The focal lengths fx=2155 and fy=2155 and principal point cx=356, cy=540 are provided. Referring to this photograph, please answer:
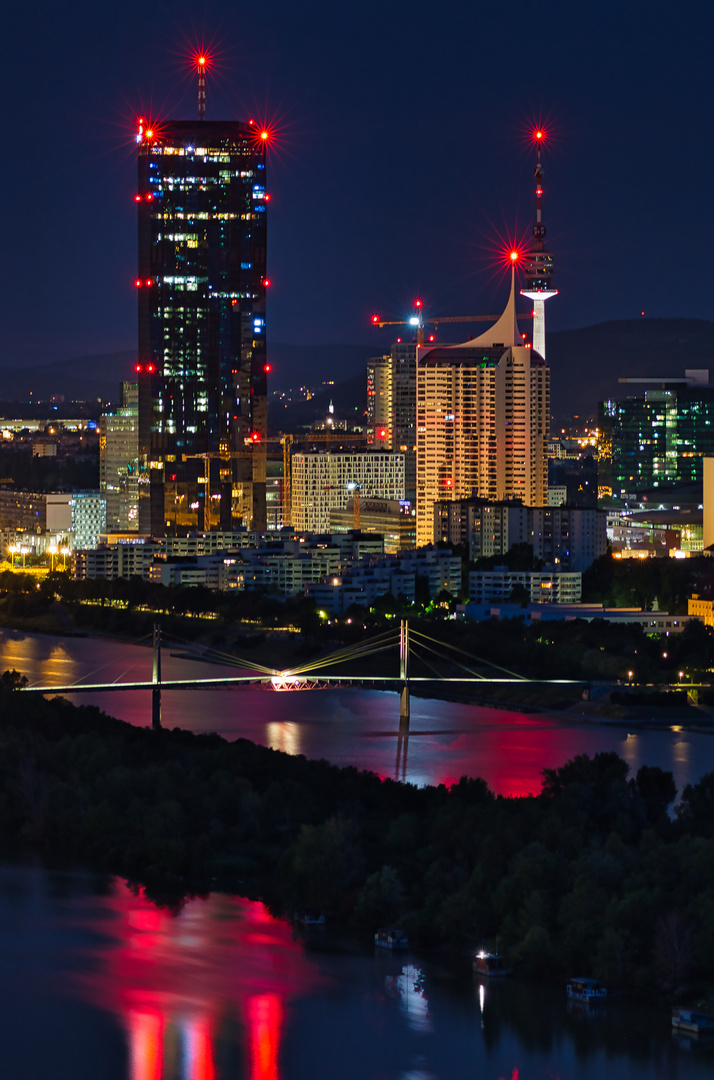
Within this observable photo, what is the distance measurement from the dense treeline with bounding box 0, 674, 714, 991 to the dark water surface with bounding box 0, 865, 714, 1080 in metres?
0.22

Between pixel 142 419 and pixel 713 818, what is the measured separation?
1889 cm

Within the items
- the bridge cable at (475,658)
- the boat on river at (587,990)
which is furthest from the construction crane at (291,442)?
the boat on river at (587,990)

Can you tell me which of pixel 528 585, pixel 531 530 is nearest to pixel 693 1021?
pixel 528 585

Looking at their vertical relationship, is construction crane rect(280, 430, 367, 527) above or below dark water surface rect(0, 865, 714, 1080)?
above

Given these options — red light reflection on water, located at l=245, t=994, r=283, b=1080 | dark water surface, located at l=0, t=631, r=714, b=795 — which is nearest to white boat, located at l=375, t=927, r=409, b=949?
red light reflection on water, located at l=245, t=994, r=283, b=1080

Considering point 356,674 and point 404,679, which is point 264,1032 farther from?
point 356,674

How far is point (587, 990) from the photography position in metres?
8.16

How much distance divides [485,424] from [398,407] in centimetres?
413

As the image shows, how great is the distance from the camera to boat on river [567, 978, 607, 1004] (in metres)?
8.14

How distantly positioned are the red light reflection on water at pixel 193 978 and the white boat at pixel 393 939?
1.09ft

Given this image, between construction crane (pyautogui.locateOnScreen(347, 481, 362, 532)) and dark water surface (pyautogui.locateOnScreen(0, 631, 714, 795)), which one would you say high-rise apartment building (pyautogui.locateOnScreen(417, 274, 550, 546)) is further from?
dark water surface (pyautogui.locateOnScreen(0, 631, 714, 795))

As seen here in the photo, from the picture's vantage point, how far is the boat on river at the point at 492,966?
8.47m

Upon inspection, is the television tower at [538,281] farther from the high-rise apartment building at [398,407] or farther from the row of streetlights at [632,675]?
the row of streetlights at [632,675]

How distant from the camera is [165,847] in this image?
10.1 m
